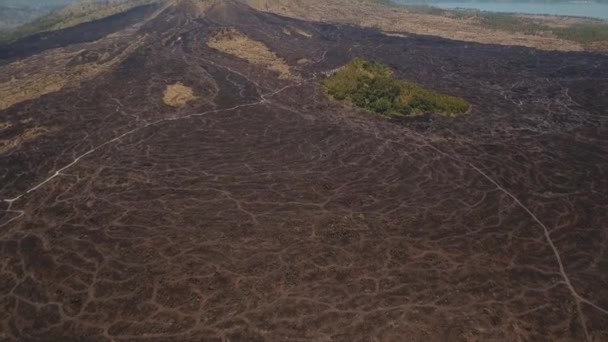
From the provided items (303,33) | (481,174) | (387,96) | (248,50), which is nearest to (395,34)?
(303,33)

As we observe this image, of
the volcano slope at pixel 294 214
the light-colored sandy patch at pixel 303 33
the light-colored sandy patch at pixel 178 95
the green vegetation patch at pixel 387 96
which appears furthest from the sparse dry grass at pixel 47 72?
the green vegetation patch at pixel 387 96

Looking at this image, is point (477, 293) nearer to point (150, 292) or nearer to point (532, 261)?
point (532, 261)

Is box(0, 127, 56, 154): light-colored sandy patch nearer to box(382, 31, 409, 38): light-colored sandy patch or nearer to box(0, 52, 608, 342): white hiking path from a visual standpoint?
box(0, 52, 608, 342): white hiking path

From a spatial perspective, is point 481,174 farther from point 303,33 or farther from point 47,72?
point 303,33

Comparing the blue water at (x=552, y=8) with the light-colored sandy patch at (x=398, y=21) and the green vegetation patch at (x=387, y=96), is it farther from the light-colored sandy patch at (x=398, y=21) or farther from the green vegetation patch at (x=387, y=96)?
the green vegetation patch at (x=387, y=96)

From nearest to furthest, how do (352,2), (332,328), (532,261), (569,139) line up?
(332,328) → (532,261) → (569,139) → (352,2)

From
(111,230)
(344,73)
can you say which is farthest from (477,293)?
(344,73)

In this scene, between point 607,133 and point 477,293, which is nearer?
point 477,293

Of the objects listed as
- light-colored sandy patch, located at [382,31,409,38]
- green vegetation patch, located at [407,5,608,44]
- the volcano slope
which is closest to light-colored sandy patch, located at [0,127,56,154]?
the volcano slope
